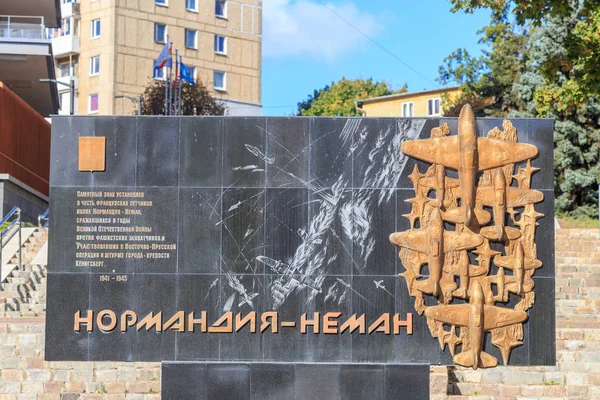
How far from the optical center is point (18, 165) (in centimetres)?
3506

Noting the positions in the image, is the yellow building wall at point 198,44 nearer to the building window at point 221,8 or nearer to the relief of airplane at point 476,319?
the building window at point 221,8

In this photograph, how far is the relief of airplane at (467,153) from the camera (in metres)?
13.7

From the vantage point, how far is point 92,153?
14.1 metres

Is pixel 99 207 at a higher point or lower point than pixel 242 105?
lower

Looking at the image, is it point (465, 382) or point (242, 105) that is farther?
point (242, 105)

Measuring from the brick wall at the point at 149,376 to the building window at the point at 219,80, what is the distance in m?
46.1

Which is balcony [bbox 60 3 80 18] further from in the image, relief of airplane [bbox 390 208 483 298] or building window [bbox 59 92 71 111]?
relief of airplane [bbox 390 208 483 298]

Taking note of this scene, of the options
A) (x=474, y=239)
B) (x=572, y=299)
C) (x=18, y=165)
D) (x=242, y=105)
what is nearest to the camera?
(x=474, y=239)

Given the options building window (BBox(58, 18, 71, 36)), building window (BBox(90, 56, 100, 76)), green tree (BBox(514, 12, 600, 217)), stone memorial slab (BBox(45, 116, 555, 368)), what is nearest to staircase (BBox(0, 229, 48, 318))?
stone memorial slab (BBox(45, 116, 555, 368))

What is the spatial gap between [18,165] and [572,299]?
63.4 feet

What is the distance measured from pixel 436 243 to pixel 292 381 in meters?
2.49

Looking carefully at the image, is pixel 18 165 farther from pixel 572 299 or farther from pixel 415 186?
pixel 415 186

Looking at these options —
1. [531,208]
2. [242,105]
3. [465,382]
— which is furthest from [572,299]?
[242,105]

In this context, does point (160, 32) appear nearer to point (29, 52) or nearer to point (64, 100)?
point (64, 100)
